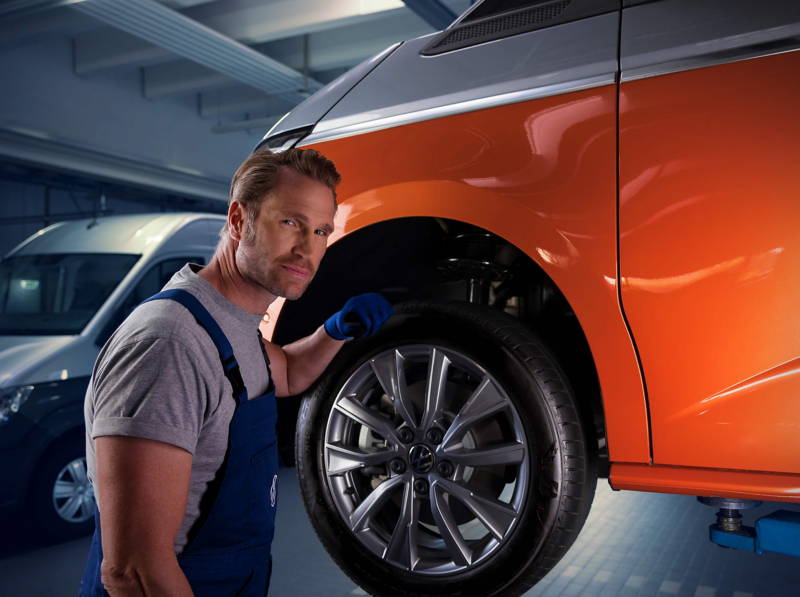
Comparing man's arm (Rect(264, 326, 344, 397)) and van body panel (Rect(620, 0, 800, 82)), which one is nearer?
van body panel (Rect(620, 0, 800, 82))

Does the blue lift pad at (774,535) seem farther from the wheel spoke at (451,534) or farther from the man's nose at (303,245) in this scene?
the man's nose at (303,245)

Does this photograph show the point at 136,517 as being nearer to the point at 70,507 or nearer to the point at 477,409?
the point at 477,409

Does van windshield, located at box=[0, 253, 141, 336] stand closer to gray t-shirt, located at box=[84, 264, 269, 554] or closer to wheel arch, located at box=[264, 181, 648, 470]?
wheel arch, located at box=[264, 181, 648, 470]

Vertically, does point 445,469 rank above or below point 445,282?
below

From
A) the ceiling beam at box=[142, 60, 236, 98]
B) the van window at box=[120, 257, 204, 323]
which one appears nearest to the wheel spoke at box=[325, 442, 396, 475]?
the van window at box=[120, 257, 204, 323]

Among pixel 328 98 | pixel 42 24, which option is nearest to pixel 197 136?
pixel 42 24

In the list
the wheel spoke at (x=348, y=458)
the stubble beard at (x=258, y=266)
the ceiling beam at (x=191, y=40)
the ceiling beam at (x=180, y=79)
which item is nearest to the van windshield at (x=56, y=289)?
the wheel spoke at (x=348, y=458)

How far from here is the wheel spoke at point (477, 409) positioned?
154 centimetres

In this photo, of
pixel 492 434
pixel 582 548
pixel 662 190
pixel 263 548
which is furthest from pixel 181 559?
pixel 582 548

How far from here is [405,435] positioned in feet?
5.37

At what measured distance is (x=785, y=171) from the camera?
3.92 feet

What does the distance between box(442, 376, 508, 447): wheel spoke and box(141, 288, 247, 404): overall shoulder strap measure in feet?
2.02

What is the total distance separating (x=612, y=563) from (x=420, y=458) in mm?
1150

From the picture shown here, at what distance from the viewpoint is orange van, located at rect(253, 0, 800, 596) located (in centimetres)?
123
